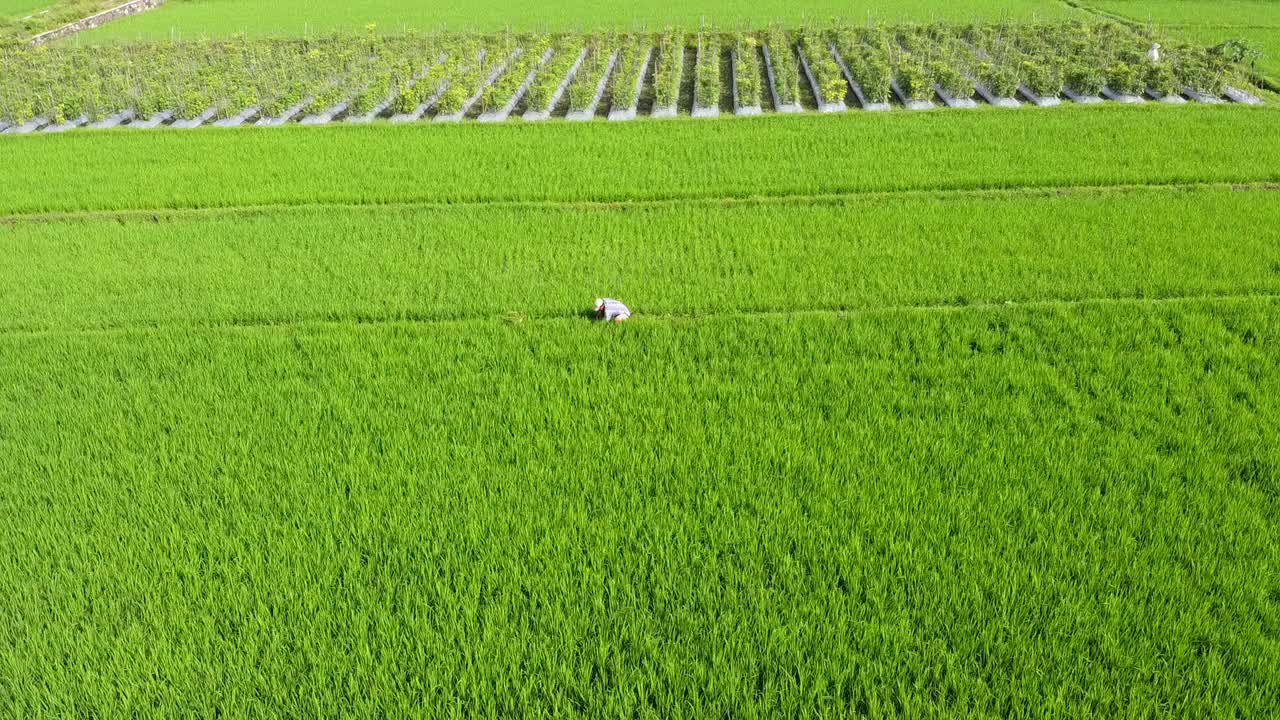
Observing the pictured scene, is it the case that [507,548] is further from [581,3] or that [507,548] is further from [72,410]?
[581,3]

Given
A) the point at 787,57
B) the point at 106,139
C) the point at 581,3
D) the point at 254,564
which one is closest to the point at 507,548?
the point at 254,564

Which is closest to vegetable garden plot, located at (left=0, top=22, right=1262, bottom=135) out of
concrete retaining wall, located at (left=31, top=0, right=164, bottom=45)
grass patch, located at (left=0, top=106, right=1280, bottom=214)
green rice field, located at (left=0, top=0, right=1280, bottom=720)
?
grass patch, located at (left=0, top=106, right=1280, bottom=214)

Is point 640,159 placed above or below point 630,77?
below

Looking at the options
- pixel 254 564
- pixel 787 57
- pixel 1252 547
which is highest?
pixel 787 57

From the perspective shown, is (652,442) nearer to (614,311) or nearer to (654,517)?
(654,517)

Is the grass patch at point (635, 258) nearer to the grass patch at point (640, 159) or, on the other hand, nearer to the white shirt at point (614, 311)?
the white shirt at point (614, 311)

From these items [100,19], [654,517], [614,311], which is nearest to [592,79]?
[614,311]
